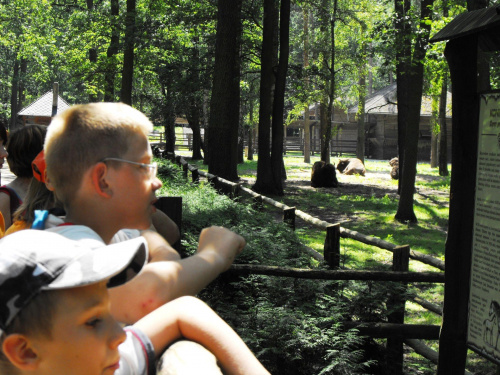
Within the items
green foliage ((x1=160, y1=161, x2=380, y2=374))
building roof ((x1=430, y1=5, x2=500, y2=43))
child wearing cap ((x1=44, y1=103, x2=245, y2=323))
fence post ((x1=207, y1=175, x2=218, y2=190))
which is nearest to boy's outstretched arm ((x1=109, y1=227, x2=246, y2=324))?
child wearing cap ((x1=44, y1=103, x2=245, y2=323))

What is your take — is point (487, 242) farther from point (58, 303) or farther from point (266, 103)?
point (266, 103)

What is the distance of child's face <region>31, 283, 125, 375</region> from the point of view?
1296mm

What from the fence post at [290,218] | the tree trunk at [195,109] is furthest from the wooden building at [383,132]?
the fence post at [290,218]

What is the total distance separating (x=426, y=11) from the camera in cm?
1387

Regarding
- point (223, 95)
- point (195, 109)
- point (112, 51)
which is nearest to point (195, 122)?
point (195, 109)

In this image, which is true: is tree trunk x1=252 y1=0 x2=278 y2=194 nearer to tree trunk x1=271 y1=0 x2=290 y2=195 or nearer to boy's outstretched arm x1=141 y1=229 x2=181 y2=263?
tree trunk x1=271 y1=0 x2=290 y2=195

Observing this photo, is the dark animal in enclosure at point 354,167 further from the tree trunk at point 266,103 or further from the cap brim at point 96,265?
the cap brim at point 96,265

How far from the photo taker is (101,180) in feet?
5.81

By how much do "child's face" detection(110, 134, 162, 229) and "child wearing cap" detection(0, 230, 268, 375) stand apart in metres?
0.36

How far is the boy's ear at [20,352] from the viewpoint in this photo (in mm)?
1261

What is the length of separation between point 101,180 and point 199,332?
1.58 ft

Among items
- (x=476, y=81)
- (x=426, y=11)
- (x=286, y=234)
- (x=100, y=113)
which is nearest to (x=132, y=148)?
(x=100, y=113)

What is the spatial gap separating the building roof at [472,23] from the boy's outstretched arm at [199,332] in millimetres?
2219

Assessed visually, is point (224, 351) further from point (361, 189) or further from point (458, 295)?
point (361, 189)
